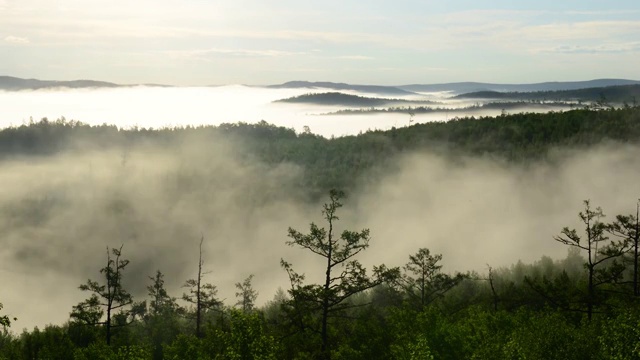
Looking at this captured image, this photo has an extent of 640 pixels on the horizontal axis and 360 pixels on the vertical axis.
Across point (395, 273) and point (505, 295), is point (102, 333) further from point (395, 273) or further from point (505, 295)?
point (505, 295)

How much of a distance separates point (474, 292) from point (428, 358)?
78.0 m

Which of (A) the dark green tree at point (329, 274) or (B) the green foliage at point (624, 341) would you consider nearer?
(B) the green foliage at point (624, 341)

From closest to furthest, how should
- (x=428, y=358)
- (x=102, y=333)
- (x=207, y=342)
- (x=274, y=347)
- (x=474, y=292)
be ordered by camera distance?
(x=428, y=358) < (x=274, y=347) < (x=207, y=342) < (x=102, y=333) < (x=474, y=292)

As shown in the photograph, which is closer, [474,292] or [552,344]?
[552,344]

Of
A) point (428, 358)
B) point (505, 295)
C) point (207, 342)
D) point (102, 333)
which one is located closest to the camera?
point (428, 358)

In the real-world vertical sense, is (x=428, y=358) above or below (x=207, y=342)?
above

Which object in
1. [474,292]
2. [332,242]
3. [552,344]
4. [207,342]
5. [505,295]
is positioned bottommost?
[474,292]

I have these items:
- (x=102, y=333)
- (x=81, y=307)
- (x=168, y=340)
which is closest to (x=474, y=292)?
(x=168, y=340)

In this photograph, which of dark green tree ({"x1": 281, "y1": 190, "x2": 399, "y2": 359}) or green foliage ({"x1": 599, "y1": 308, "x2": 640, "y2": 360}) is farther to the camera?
dark green tree ({"x1": 281, "y1": 190, "x2": 399, "y2": 359})

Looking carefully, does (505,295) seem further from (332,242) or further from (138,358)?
(138,358)

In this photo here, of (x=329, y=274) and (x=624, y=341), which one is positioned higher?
(x=329, y=274)

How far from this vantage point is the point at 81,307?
149ft

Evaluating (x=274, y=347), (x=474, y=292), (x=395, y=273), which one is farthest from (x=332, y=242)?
(x=474, y=292)

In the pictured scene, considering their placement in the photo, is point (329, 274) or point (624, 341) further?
point (329, 274)
